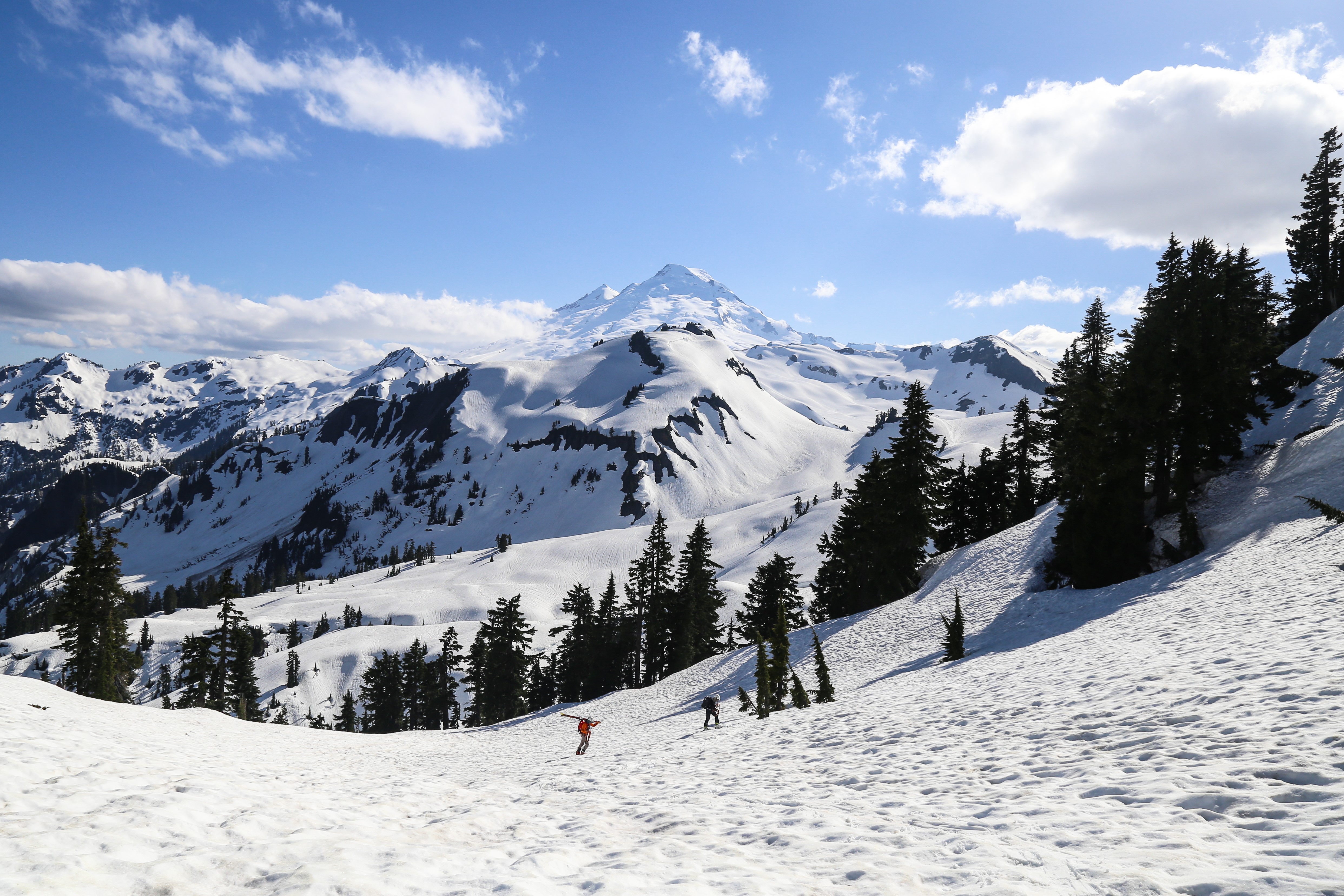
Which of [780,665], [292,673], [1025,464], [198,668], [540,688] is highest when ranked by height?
[1025,464]

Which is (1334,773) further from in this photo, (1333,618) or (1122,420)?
(1122,420)

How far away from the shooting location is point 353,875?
6.31m

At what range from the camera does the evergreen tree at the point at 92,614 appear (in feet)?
125

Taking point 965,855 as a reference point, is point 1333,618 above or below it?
above

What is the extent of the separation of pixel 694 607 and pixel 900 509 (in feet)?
69.9

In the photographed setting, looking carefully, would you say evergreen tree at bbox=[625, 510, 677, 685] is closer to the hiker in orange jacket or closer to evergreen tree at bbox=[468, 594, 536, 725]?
evergreen tree at bbox=[468, 594, 536, 725]

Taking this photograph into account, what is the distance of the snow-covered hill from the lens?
5941 millimetres

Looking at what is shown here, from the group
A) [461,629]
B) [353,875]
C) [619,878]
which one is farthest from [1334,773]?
[461,629]

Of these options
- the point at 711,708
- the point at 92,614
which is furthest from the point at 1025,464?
the point at 92,614

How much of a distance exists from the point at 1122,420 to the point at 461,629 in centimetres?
13996

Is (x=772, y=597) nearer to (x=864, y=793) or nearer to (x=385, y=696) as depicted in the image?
(x=864, y=793)

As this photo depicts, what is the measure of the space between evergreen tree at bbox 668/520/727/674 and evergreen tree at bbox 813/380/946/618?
1367 centimetres

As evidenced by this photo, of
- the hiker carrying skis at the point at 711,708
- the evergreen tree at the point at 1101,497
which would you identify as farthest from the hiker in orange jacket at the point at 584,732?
the evergreen tree at the point at 1101,497

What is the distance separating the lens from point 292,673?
10788 centimetres
